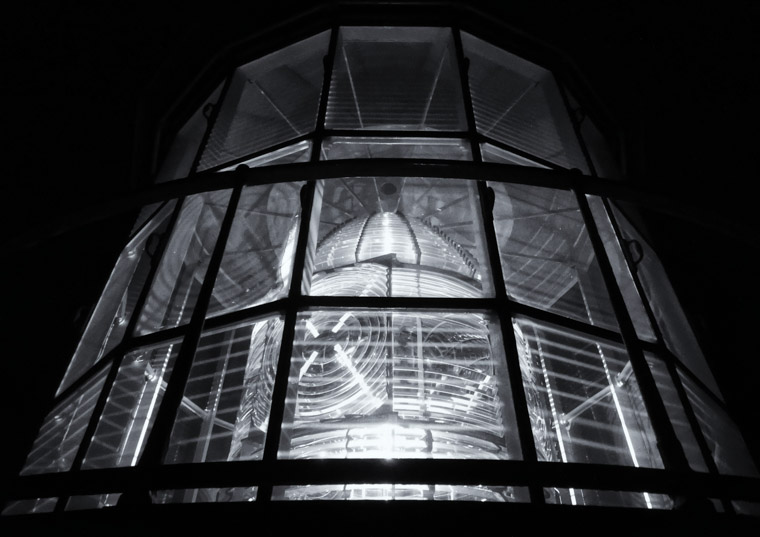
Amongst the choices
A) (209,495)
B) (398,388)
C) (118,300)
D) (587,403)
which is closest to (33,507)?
(209,495)

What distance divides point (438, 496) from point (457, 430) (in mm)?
220

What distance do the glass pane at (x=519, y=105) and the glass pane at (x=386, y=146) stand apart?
22 cm

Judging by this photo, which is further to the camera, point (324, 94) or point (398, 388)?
point (324, 94)

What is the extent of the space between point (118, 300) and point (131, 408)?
3.50ft

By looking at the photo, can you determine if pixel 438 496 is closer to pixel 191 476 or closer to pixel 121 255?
pixel 191 476

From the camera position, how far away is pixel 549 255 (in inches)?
124

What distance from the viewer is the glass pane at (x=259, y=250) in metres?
2.63

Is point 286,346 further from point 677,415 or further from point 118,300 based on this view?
point 118,300

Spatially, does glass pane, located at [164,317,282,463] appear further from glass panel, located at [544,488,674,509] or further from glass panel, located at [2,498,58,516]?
glass panel, located at [544,488,674,509]

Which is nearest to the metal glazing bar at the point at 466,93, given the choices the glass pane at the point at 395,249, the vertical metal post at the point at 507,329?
the vertical metal post at the point at 507,329

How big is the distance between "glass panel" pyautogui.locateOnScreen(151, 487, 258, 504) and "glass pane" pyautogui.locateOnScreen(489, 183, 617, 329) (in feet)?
4.13

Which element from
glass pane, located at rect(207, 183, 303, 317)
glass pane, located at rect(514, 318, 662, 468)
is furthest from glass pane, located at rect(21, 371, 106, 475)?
glass pane, located at rect(514, 318, 662, 468)

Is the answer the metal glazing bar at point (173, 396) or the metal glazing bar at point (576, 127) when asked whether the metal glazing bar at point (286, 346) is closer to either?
the metal glazing bar at point (173, 396)

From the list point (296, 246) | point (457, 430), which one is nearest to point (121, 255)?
point (296, 246)
